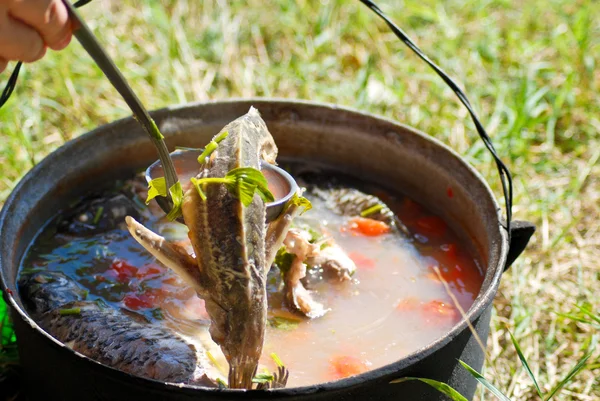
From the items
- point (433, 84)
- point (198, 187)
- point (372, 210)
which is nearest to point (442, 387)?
point (198, 187)

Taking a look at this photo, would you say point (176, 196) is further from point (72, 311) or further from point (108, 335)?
point (72, 311)

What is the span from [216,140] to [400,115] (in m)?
3.10

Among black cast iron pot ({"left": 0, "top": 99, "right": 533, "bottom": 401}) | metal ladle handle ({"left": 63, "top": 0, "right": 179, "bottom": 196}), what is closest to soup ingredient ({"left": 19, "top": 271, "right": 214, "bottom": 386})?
black cast iron pot ({"left": 0, "top": 99, "right": 533, "bottom": 401})

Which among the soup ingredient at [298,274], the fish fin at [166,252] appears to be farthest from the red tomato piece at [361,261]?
the fish fin at [166,252]

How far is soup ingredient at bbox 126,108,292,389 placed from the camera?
207cm

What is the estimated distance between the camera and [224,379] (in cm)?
233

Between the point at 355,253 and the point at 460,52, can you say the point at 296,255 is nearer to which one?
the point at 355,253

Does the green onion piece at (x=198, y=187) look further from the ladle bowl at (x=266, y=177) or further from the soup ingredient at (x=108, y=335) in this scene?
the soup ingredient at (x=108, y=335)

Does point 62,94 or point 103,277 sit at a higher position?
point 62,94

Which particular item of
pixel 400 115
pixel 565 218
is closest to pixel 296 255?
pixel 565 218

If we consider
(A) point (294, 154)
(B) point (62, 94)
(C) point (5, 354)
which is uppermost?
(B) point (62, 94)

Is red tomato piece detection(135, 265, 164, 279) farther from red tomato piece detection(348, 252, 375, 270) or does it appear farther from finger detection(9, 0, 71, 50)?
finger detection(9, 0, 71, 50)

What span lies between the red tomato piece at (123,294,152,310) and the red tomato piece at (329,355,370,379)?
772 millimetres

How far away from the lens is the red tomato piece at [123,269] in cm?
294
